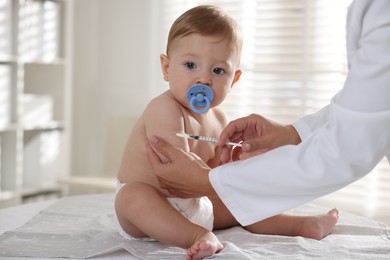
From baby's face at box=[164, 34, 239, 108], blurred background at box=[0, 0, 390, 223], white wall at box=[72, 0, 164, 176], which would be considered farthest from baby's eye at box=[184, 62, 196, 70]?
white wall at box=[72, 0, 164, 176]

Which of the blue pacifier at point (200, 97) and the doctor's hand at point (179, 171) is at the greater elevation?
the blue pacifier at point (200, 97)

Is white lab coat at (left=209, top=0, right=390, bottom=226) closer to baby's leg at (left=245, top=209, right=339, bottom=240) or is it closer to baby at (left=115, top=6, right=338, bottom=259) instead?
baby at (left=115, top=6, right=338, bottom=259)

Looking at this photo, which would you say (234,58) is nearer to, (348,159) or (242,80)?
(348,159)

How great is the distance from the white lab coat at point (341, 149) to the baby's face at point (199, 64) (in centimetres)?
39

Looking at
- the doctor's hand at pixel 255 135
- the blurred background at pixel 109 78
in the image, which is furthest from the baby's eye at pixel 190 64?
the blurred background at pixel 109 78

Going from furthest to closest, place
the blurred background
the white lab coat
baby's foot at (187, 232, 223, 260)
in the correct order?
the blurred background < baby's foot at (187, 232, 223, 260) < the white lab coat

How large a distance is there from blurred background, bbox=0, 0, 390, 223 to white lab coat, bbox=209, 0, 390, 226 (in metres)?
2.12

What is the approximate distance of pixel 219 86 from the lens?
62.7 inches

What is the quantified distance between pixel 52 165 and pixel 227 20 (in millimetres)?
2298

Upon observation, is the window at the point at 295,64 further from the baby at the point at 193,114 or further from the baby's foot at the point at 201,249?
the baby's foot at the point at 201,249

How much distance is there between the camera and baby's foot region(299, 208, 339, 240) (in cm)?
154

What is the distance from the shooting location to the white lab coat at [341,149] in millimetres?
1103

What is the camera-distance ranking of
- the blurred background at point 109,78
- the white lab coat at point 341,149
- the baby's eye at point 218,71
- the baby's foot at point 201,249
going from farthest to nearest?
1. the blurred background at point 109,78
2. the baby's eye at point 218,71
3. the baby's foot at point 201,249
4. the white lab coat at point 341,149

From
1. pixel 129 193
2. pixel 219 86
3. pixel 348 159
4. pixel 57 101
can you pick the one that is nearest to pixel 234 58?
pixel 219 86
